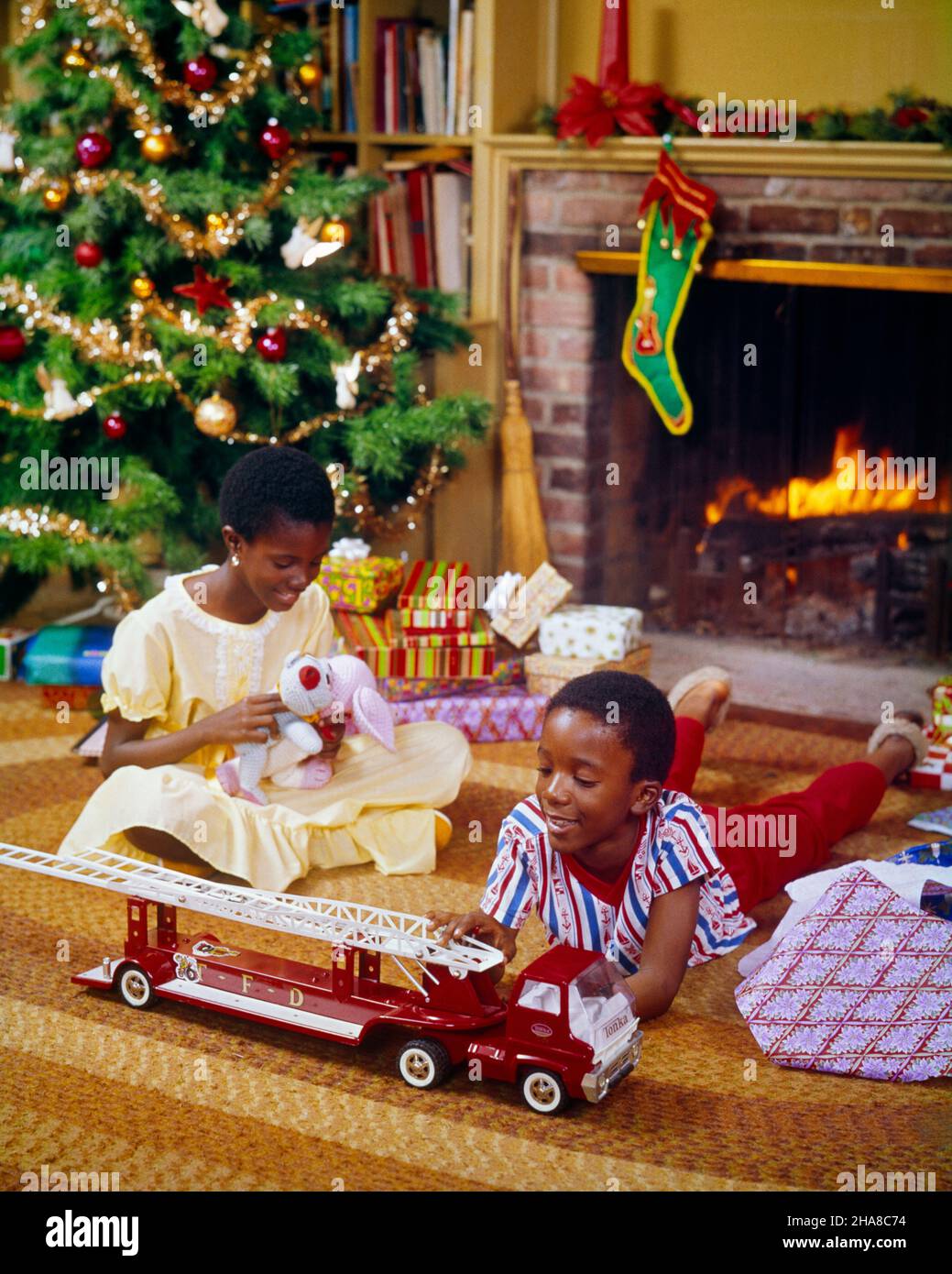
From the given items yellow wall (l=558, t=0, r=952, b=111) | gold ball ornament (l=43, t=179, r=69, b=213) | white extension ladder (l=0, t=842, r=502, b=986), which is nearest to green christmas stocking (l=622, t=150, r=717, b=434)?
yellow wall (l=558, t=0, r=952, b=111)

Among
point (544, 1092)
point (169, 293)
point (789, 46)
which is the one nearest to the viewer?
point (544, 1092)

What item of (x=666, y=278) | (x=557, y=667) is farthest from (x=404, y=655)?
(x=666, y=278)

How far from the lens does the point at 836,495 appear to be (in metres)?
4.45

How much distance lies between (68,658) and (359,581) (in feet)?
2.62

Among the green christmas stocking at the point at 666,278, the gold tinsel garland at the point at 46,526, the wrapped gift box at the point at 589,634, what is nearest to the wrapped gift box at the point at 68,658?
the gold tinsel garland at the point at 46,526

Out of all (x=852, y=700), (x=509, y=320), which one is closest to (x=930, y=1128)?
(x=852, y=700)

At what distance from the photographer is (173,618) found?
2869 mm

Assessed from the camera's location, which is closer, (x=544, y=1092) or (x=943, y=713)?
(x=544, y=1092)

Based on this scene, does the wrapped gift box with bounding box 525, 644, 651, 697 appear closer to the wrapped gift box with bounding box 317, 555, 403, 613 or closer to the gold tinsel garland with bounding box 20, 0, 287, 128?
the wrapped gift box with bounding box 317, 555, 403, 613

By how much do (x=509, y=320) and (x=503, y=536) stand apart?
615 mm

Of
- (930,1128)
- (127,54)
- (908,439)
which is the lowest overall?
(930,1128)

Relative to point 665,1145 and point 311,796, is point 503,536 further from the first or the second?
point 665,1145

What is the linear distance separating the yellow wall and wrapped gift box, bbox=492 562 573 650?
1385mm

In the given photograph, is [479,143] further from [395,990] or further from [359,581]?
[395,990]
